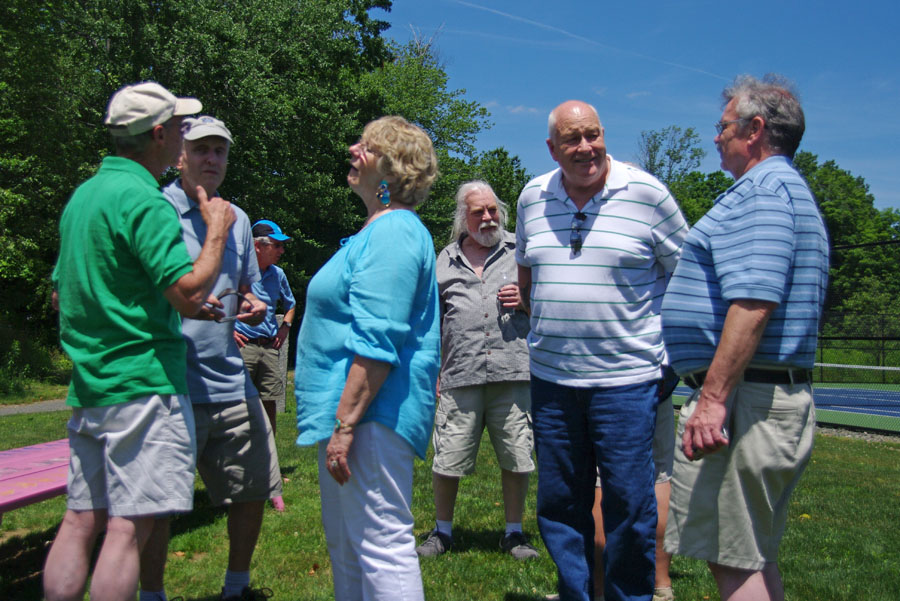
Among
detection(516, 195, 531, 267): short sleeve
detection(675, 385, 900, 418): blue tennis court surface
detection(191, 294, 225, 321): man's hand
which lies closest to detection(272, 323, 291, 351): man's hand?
detection(516, 195, 531, 267): short sleeve

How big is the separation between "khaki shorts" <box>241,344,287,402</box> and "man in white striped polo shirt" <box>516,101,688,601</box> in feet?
10.4

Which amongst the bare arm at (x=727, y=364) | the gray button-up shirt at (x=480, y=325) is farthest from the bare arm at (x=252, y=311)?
the bare arm at (x=727, y=364)

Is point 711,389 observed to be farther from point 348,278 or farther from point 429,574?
point 429,574

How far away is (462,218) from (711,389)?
261 centimetres

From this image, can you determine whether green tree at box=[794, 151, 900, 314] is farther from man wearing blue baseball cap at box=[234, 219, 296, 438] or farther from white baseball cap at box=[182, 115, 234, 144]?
white baseball cap at box=[182, 115, 234, 144]

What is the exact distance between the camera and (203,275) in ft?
7.79

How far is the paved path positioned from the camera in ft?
43.3

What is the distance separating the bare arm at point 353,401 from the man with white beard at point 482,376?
2.09m

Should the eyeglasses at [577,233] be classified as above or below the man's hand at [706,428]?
above

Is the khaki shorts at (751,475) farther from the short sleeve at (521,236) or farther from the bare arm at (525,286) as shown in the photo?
the bare arm at (525,286)

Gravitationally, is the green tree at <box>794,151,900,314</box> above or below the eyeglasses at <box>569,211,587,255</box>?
above

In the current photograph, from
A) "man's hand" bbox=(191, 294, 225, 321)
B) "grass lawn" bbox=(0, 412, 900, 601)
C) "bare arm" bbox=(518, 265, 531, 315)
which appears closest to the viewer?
"man's hand" bbox=(191, 294, 225, 321)

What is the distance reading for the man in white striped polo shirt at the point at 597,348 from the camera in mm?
2979

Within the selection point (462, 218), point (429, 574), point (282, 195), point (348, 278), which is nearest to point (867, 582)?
point (429, 574)
